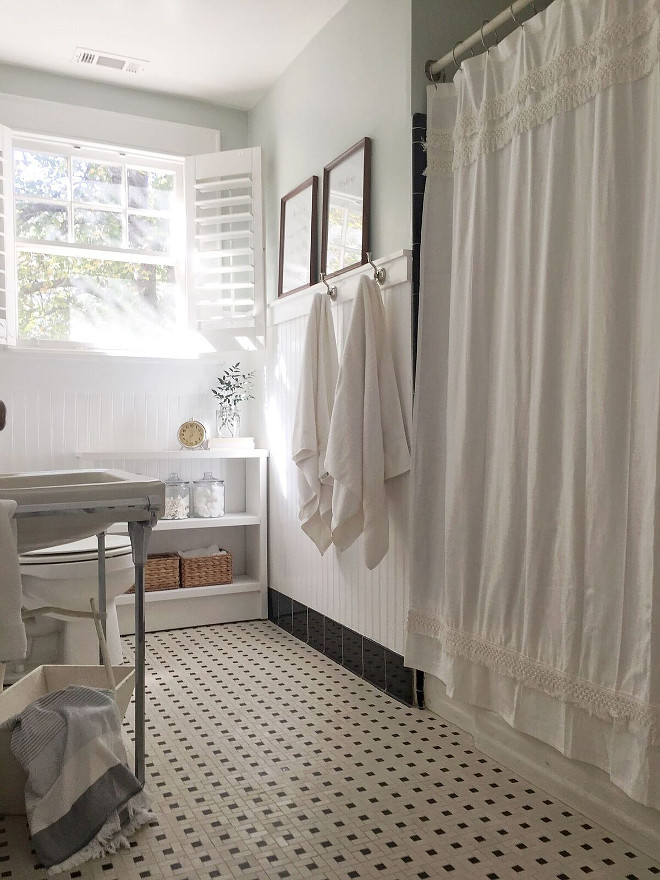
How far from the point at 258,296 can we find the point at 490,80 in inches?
70.8

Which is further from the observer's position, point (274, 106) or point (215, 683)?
point (274, 106)

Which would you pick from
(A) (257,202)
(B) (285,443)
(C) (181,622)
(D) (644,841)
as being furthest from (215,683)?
(A) (257,202)

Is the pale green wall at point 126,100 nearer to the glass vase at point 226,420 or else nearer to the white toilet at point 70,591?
the glass vase at point 226,420

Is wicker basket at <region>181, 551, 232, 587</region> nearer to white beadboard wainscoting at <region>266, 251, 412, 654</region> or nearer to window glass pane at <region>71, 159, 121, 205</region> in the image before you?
white beadboard wainscoting at <region>266, 251, 412, 654</region>

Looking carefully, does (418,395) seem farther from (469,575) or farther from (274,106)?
(274,106)

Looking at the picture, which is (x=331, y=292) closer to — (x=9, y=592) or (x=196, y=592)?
(x=196, y=592)

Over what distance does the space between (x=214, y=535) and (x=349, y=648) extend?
1247 mm

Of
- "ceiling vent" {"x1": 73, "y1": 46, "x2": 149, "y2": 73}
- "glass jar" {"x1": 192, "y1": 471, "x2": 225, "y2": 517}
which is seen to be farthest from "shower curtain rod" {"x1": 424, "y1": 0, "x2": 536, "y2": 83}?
"glass jar" {"x1": 192, "y1": 471, "x2": 225, "y2": 517}

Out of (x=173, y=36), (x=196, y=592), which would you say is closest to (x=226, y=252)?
(x=173, y=36)

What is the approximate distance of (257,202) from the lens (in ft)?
12.5

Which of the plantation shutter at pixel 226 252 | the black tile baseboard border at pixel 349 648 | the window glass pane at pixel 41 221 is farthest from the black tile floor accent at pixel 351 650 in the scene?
the window glass pane at pixel 41 221

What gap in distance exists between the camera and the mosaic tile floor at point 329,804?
1770mm

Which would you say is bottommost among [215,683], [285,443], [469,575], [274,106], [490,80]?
[215,683]

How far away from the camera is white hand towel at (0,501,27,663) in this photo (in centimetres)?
168
